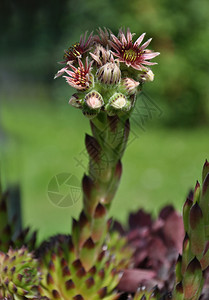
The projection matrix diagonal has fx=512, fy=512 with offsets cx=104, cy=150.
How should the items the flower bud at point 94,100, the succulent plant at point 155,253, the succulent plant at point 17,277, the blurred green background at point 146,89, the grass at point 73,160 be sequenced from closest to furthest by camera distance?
the flower bud at point 94,100, the succulent plant at point 17,277, the succulent plant at point 155,253, the grass at point 73,160, the blurred green background at point 146,89

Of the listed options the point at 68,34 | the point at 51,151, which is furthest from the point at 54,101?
the point at 51,151

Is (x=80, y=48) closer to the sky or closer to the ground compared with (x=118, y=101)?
closer to the sky

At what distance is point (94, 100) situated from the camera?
94cm

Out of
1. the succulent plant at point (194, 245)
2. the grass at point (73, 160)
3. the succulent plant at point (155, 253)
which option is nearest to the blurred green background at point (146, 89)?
the grass at point (73, 160)

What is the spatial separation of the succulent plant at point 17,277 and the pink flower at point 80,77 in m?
0.43

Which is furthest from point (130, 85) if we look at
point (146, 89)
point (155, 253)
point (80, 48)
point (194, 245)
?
point (146, 89)

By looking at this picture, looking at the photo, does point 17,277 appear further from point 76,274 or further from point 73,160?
point 73,160

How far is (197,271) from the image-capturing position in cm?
102

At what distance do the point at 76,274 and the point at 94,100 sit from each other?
430 mm

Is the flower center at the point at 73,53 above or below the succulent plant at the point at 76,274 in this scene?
above

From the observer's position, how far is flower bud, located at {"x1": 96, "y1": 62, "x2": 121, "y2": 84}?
949 millimetres

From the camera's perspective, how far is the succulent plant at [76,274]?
1147mm

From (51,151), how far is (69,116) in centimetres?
144

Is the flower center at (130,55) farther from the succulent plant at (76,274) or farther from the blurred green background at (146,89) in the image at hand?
the blurred green background at (146,89)
